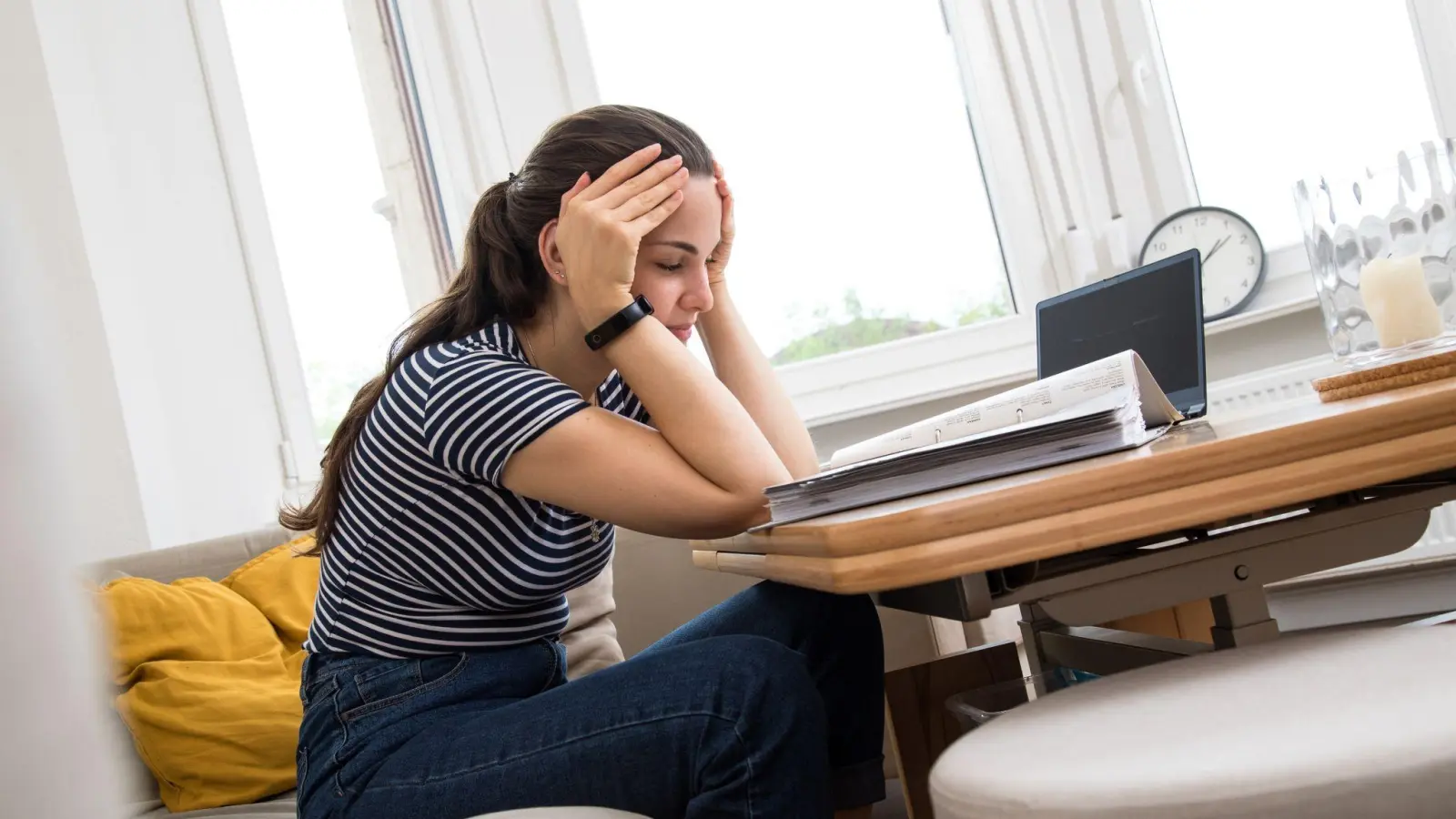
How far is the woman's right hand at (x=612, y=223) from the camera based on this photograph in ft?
3.65

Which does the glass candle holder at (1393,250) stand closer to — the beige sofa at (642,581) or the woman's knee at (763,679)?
the woman's knee at (763,679)

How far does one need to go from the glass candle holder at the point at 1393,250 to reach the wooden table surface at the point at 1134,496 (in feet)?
1.20

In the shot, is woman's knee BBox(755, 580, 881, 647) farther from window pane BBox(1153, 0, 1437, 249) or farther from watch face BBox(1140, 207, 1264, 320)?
window pane BBox(1153, 0, 1437, 249)

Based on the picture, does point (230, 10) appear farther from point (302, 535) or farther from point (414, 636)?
point (414, 636)

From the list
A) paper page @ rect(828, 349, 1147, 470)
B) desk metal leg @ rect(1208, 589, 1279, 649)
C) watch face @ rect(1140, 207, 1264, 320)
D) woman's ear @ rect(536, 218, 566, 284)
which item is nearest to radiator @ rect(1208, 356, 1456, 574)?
watch face @ rect(1140, 207, 1264, 320)

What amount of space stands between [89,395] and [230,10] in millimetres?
1171

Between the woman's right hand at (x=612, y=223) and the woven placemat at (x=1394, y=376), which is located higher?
the woman's right hand at (x=612, y=223)

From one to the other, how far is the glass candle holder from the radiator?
1.50 metres

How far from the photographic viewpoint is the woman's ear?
1.21 meters

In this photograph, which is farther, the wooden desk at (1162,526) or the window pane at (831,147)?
the window pane at (831,147)

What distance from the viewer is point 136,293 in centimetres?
245

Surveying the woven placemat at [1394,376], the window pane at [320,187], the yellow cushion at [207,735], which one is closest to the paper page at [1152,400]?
the woven placemat at [1394,376]

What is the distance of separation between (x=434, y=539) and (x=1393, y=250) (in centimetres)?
88

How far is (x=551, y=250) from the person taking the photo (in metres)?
1.22
